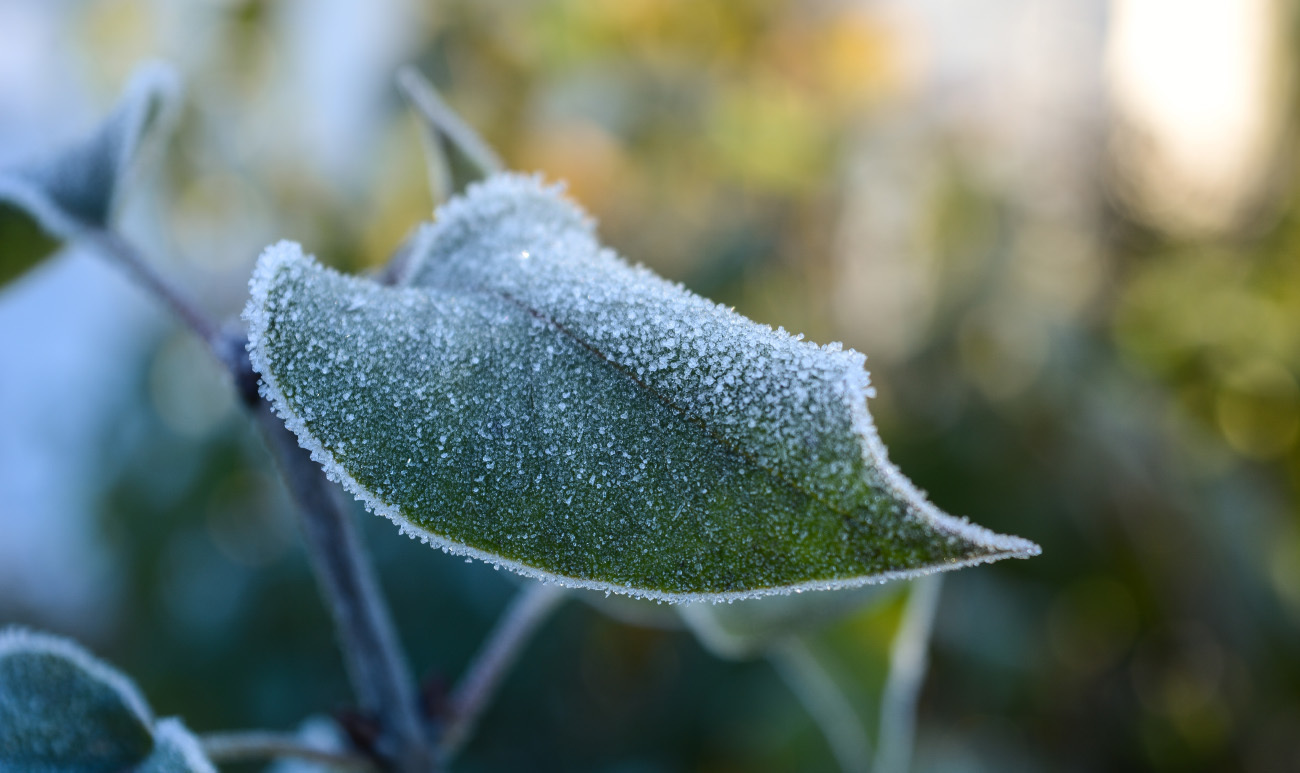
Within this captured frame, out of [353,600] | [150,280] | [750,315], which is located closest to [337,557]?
[353,600]

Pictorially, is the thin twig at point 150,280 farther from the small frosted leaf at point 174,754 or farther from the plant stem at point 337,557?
the small frosted leaf at point 174,754

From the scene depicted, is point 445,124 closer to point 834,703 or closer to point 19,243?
point 19,243

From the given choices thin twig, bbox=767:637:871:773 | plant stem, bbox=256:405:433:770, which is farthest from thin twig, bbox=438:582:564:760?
thin twig, bbox=767:637:871:773

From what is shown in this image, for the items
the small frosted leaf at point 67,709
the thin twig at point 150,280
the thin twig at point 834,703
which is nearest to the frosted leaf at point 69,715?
the small frosted leaf at point 67,709

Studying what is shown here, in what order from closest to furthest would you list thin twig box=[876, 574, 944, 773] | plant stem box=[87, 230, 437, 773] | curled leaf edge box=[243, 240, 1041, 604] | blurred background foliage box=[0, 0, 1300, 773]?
curled leaf edge box=[243, 240, 1041, 604] → plant stem box=[87, 230, 437, 773] → thin twig box=[876, 574, 944, 773] → blurred background foliage box=[0, 0, 1300, 773]

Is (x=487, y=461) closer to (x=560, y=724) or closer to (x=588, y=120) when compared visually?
(x=560, y=724)

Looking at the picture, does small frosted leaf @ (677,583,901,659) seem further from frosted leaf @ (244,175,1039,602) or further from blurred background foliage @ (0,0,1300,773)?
frosted leaf @ (244,175,1039,602)
